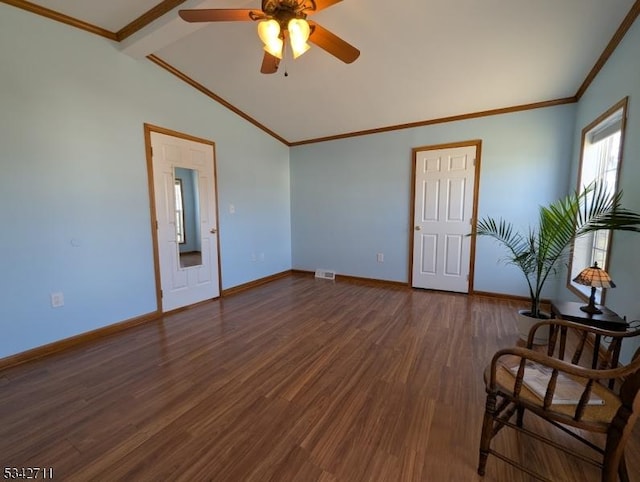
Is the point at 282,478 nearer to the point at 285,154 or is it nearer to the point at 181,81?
the point at 181,81

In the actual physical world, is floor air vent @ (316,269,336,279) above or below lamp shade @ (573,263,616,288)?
below

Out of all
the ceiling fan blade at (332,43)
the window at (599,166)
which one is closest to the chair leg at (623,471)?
the window at (599,166)

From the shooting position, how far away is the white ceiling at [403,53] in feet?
6.97

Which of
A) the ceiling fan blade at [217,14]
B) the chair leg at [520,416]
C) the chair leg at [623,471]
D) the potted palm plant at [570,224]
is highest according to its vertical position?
the ceiling fan blade at [217,14]

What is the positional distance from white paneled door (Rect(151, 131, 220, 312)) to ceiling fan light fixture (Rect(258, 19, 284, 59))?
1928 mm

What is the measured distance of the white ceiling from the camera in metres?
2.12

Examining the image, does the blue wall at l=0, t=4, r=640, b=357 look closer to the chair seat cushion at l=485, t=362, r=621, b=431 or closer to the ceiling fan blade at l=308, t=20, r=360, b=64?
the chair seat cushion at l=485, t=362, r=621, b=431

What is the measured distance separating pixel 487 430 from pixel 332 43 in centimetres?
239

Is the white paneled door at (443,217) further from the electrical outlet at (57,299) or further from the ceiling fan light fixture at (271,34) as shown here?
the electrical outlet at (57,299)

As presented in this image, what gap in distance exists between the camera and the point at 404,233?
4.16m

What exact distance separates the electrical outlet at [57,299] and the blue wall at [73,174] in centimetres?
3

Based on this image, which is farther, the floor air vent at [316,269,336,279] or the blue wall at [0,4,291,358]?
the floor air vent at [316,269,336,279]

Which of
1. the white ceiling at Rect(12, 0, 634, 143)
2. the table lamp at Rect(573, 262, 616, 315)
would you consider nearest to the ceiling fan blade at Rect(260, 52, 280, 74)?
the white ceiling at Rect(12, 0, 634, 143)

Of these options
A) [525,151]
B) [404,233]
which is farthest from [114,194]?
[525,151]
